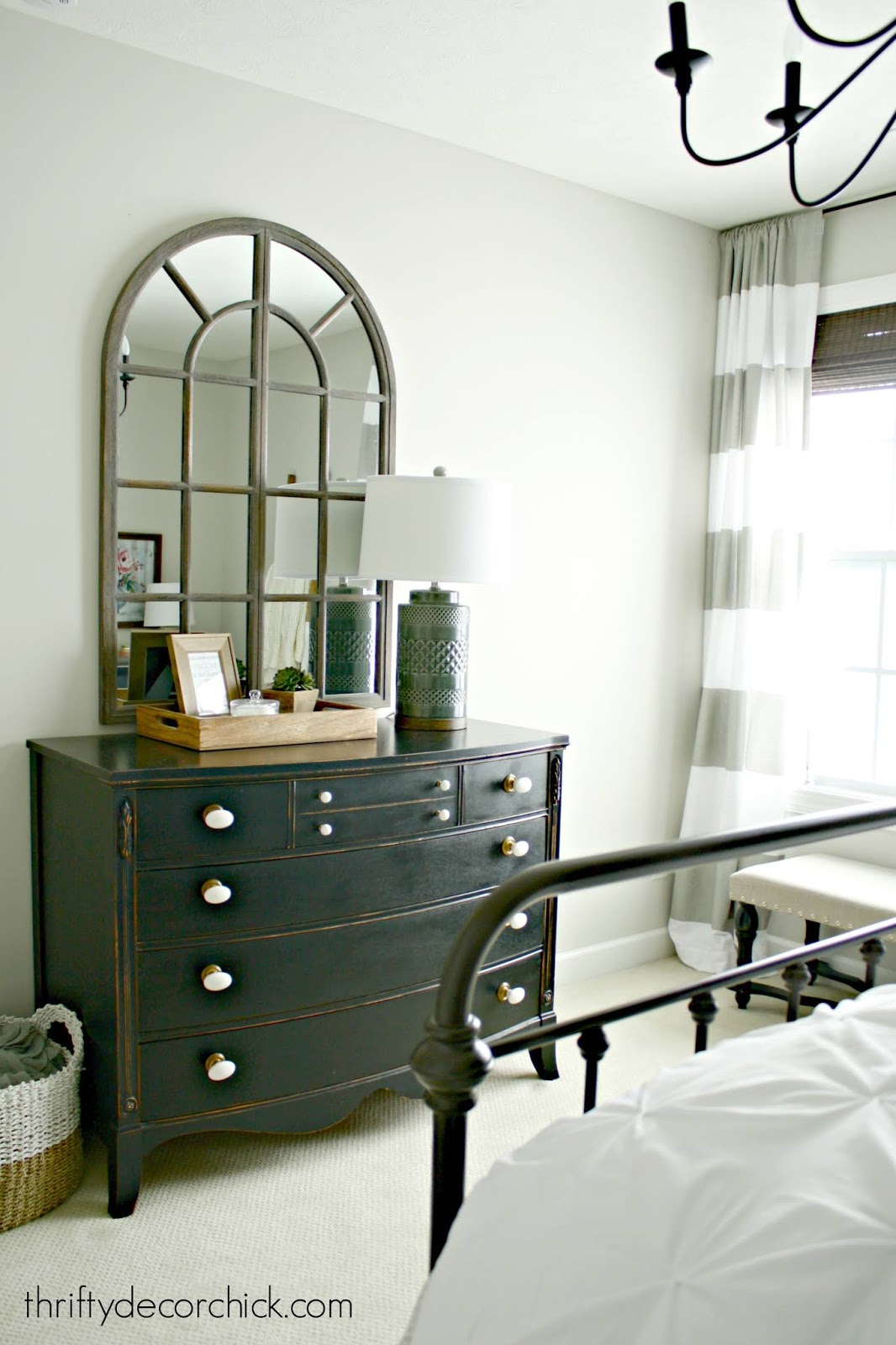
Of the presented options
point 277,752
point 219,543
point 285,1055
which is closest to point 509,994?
point 285,1055

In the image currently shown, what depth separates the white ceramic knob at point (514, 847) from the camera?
2723mm

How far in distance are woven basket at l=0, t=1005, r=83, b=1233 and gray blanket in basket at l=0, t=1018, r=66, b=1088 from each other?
29 mm

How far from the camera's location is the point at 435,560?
8.86 feet

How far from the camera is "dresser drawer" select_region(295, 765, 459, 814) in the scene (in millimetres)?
2359

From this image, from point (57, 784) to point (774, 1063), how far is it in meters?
1.72

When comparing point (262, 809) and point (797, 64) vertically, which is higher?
point (797, 64)

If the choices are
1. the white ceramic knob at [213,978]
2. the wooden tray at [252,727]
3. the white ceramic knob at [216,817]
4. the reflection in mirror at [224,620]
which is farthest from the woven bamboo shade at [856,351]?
the white ceramic knob at [213,978]

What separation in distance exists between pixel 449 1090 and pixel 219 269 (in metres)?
2.24

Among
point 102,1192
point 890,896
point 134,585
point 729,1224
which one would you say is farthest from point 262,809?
point 890,896

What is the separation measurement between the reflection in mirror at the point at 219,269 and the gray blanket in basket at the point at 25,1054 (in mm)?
1738

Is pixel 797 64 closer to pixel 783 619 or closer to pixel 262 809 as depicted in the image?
pixel 262 809

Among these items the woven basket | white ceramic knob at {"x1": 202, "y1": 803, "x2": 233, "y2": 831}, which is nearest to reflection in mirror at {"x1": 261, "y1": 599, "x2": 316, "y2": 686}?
white ceramic knob at {"x1": 202, "y1": 803, "x2": 233, "y2": 831}

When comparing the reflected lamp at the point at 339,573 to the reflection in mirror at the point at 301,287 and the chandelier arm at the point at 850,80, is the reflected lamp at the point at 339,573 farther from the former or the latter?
the chandelier arm at the point at 850,80

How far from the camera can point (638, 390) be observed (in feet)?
12.0
